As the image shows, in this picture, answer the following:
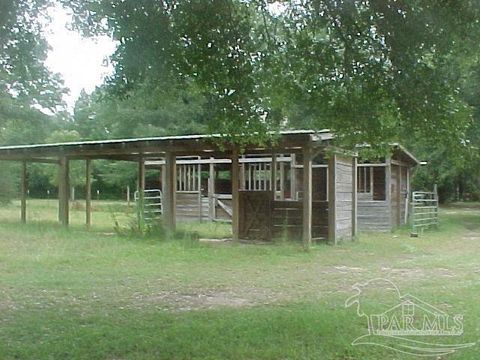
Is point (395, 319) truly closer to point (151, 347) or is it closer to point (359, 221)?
point (151, 347)

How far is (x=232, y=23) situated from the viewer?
591cm

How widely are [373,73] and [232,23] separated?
1.53 meters

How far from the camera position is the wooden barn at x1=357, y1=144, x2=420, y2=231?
55.2ft

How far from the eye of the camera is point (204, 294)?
271 inches

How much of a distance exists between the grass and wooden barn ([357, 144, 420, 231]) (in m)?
3.90

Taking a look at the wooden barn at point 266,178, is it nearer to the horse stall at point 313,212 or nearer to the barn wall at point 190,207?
the horse stall at point 313,212

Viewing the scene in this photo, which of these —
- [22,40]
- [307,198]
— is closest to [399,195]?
[307,198]

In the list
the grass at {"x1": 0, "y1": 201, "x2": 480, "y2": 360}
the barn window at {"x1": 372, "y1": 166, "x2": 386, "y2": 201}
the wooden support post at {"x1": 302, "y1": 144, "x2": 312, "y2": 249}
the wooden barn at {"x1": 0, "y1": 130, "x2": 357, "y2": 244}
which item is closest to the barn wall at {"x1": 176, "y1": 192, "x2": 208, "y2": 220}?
the wooden barn at {"x1": 0, "y1": 130, "x2": 357, "y2": 244}

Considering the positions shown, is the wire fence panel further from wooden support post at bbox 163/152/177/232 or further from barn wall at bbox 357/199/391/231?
wooden support post at bbox 163/152/177/232

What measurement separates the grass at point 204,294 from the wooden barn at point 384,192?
12.8 feet

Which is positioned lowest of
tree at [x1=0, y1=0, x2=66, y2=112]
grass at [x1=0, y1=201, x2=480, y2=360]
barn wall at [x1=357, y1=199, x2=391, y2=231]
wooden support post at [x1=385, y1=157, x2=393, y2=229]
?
grass at [x1=0, y1=201, x2=480, y2=360]

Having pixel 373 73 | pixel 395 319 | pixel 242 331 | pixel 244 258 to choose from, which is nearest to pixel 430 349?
pixel 395 319

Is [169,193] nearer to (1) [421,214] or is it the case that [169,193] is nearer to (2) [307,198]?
(2) [307,198]

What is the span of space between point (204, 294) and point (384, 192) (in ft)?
39.6
